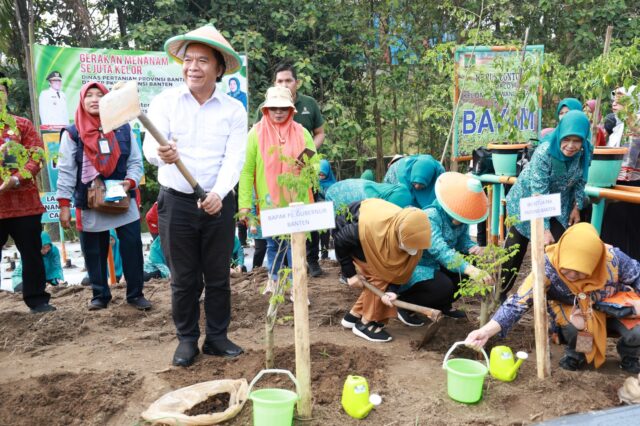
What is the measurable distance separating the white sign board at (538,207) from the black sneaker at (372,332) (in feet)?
4.21

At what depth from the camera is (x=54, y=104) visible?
6.07 metres

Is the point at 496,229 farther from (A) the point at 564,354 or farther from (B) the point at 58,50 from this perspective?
(B) the point at 58,50

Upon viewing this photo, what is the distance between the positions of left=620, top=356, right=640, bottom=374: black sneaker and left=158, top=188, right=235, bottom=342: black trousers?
228 centimetres

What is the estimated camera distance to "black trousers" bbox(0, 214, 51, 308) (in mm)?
3949

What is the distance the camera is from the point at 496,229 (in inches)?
217

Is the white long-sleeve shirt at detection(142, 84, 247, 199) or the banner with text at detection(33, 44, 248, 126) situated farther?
the banner with text at detection(33, 44, 248, 126)

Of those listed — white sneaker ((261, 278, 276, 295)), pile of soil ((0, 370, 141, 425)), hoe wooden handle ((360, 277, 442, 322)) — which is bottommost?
pile of soil ((0, 370, 141, 425))

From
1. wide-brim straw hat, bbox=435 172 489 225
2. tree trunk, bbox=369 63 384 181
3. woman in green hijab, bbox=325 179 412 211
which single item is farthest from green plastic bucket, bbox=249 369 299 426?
tree trunk, bbox=369 63 384 181

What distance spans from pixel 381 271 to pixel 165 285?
2.48m

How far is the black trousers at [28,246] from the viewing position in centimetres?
395

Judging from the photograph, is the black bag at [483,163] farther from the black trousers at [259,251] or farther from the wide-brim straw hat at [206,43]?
the wide-brim straw hat at [206,43]

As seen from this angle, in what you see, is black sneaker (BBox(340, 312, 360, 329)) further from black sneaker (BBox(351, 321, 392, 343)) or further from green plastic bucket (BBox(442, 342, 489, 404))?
green plastic bucket (BBox(442, 342, 489, 404))

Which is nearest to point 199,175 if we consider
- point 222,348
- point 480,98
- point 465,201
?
point 222,348

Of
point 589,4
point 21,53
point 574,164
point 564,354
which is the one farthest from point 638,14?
point 21,53
